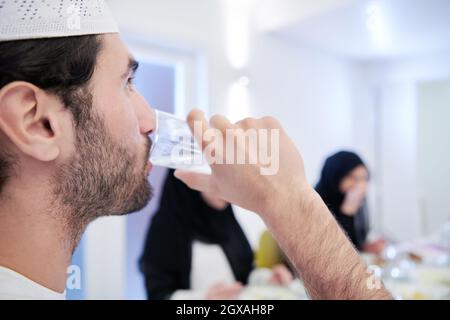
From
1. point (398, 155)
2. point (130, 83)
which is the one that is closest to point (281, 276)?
point (130, 83)

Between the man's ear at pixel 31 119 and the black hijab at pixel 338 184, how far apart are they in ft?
1.20

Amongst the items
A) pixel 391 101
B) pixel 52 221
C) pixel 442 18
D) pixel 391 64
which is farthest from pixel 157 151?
pixel 391 101

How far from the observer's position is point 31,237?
13.7 inches

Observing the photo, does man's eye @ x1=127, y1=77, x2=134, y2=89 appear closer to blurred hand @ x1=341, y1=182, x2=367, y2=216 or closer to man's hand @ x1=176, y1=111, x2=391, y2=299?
man's hand @ x1=176, y1=111, x2=391, y2=299

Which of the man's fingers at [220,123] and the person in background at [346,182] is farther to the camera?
the person in background at [346,182]

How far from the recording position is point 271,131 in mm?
346

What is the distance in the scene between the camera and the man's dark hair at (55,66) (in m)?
0.33

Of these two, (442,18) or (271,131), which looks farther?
(442,18)

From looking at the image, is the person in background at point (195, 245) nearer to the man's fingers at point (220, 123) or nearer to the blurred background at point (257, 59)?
the blurred background at point (257, 59)

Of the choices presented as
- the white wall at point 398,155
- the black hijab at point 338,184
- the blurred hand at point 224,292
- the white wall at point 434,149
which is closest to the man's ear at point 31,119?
the black hijab at point 338,184
